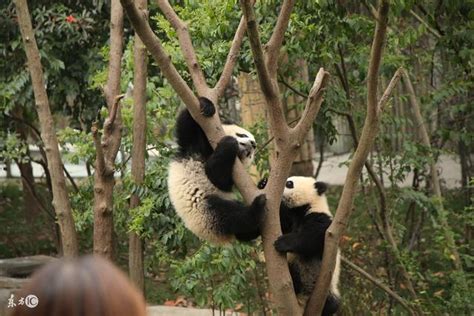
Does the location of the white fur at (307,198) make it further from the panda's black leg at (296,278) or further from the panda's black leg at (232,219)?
the panda's black leg at (232,219)

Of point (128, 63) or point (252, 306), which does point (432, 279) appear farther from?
point (128, 63)

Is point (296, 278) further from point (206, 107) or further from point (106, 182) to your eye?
point (206, 107)

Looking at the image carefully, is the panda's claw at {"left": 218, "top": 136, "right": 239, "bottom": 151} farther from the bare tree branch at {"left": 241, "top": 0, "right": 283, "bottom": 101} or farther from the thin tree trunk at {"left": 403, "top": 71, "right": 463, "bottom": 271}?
the thin tree trunk at {"left": 403, "top": 71, "right": 463, "bottom": 271}

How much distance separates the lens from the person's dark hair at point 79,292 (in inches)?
47.5

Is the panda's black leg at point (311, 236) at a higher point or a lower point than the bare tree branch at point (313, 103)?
lower

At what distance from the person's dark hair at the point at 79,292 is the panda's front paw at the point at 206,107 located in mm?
2723

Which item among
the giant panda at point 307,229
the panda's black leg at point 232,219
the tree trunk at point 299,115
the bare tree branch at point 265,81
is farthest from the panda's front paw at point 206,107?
the tree trunk at point 299,115

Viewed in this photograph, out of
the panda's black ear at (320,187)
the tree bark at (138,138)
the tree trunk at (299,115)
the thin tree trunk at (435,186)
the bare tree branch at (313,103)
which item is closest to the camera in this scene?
the bare tree branch at (313,103)

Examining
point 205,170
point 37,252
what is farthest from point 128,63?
point 37,252

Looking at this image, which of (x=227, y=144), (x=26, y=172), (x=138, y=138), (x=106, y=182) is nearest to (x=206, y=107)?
(x=227, y=144)

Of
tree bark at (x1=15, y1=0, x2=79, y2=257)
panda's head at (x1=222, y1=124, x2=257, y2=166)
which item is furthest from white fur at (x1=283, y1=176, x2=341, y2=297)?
tree bark at (x1=15, y1=0, x2=79, y2=257)

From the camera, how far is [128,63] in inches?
232

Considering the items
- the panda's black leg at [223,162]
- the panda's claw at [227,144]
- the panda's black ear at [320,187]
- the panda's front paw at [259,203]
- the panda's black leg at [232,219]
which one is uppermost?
the panda's claw at [227,144]

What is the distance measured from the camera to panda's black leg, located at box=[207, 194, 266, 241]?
14.5 ft
